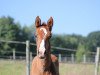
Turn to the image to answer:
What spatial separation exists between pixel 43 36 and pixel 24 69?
9.54 m

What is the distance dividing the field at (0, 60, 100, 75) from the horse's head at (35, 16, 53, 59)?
7631mm

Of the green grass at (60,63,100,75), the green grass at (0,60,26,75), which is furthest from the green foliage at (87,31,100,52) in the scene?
the green grass at (0,60,26,75)

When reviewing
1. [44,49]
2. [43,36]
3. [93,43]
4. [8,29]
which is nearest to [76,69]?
[43,36]

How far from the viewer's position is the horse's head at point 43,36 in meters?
7.57

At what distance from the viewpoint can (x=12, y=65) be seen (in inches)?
683

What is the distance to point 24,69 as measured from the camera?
17172mm

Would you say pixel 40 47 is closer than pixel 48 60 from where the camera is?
Yes

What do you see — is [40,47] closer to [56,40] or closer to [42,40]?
[42,40]

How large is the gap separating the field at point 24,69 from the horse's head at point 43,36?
7631mm

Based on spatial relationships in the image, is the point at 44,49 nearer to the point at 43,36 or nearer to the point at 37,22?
the point at 43,36

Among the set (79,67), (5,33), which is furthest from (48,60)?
(5,33)

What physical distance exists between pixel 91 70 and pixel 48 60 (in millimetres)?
9462

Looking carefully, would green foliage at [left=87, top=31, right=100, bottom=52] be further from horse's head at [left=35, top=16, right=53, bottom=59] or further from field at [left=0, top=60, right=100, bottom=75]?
horse's head at [left=35, top=16, right=53, bottom=59]

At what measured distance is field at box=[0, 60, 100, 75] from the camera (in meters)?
16.1
